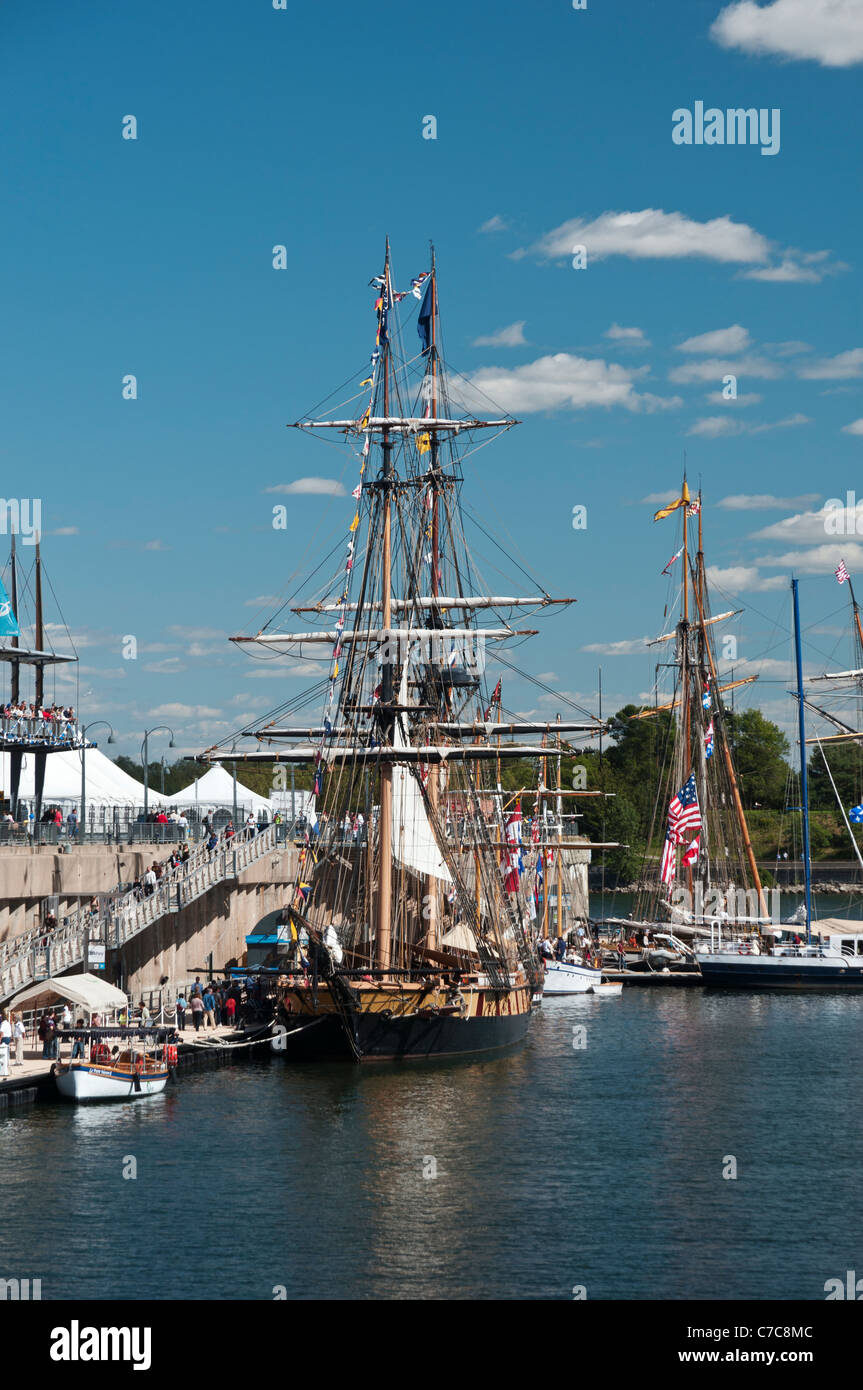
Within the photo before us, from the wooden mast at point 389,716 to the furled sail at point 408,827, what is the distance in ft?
2.54

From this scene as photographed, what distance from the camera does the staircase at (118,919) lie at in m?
50.8

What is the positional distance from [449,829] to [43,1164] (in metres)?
34.4

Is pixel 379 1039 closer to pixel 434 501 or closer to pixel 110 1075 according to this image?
pixel 110 1075

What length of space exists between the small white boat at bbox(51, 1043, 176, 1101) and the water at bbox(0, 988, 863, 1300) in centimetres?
65

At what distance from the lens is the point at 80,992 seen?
48656 mm

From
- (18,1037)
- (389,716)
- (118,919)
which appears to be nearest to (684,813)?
(389,716)

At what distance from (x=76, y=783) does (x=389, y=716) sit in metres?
24.2

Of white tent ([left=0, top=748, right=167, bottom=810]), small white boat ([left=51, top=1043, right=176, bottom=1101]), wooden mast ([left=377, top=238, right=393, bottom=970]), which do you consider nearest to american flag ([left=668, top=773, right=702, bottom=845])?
wooden mast ([left=377, top=238, right=393, bottom=970])

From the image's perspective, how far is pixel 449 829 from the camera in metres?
69.9

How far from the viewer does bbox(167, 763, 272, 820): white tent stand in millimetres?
87938

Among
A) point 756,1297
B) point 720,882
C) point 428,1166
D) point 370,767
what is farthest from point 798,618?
point 756,1297

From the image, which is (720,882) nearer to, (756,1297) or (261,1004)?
(261,1004)

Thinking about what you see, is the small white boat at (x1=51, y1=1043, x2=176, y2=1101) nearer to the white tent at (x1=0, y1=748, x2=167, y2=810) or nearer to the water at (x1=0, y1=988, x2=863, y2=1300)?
the water at (x1=0, y1=988, x2=863, y2=1300)
